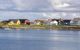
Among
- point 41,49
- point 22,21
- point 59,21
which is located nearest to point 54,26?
point 59,21

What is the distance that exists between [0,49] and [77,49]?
774 centimetres

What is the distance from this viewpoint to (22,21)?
113 m

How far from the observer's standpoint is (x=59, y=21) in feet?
381

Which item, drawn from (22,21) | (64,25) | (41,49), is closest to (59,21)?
(64,25)

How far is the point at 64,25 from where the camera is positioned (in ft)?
382

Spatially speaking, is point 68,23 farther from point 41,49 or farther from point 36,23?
point 41,49

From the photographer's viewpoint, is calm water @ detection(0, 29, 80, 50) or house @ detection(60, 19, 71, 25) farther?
house @ detection(60, 19, 71, 25)

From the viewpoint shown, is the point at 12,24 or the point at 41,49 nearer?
the point at 41,49

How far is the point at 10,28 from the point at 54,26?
47.6ft

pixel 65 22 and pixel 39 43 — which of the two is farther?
pixel 65 22

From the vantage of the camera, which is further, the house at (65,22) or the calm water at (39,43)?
the house at (65,22)

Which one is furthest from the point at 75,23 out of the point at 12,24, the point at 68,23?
the point at 12,24

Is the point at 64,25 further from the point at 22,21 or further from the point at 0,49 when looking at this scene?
the point at 0,49

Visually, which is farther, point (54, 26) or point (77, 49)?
point (54, 26)
